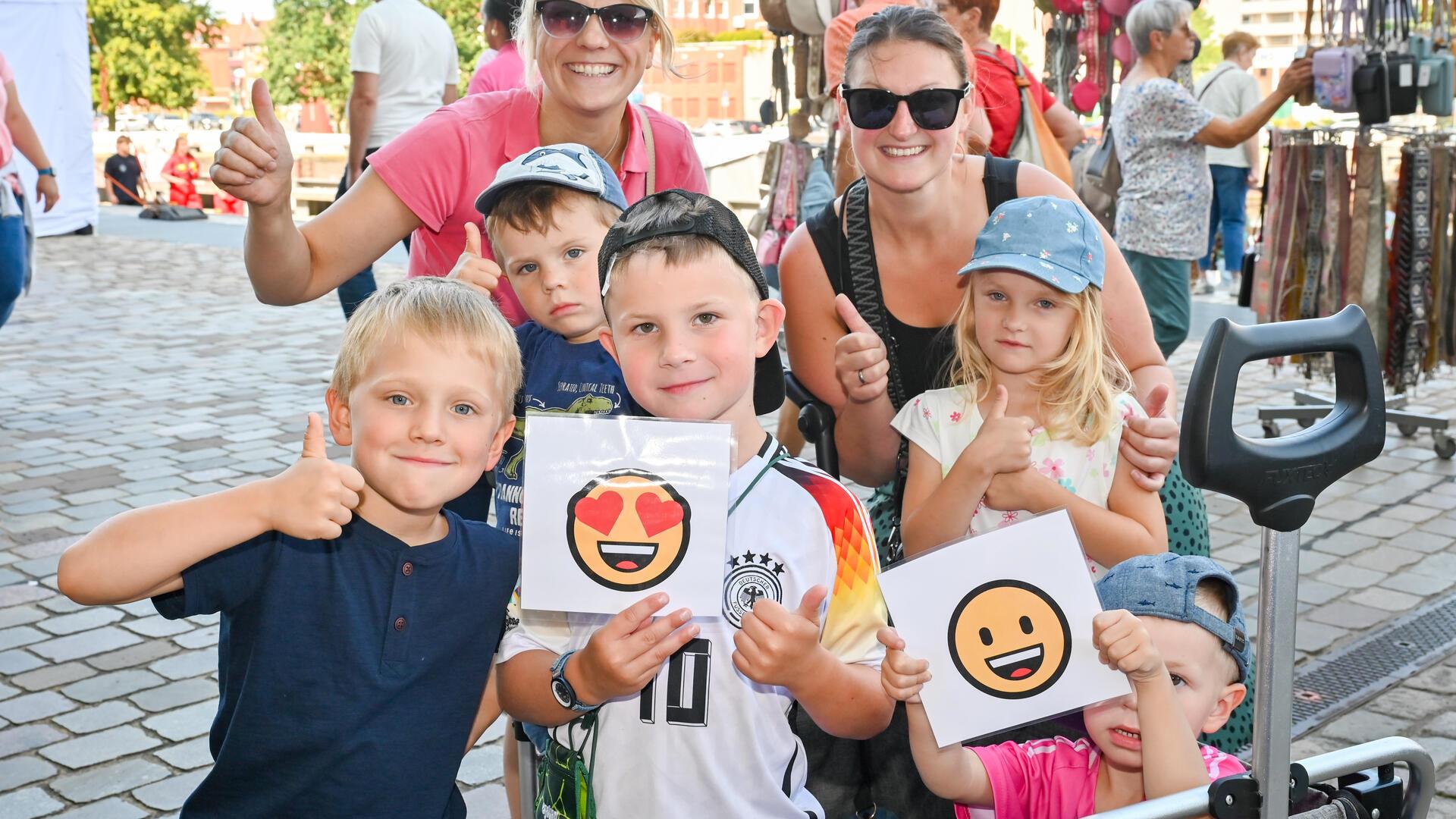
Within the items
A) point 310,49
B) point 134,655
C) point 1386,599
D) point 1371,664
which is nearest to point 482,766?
point 134,655

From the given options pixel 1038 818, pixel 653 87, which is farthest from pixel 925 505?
pixel 653 87

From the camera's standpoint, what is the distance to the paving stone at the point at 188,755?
348cm

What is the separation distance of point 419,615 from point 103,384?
7175 mm

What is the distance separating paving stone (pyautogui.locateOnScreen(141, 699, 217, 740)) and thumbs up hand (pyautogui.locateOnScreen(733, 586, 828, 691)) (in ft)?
7.72

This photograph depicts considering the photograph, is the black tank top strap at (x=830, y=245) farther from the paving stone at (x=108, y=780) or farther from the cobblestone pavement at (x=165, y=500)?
the paving stone at (x=108, y=780)

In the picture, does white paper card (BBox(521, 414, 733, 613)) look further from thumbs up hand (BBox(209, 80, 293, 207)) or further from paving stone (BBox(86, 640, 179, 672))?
paving stone (BBox(86, 640, 179, 672))

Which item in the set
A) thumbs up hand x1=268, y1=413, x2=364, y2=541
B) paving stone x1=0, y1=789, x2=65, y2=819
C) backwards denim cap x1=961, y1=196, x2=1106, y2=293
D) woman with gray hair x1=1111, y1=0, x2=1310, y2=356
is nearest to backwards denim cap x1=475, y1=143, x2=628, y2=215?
backwards denim cap x1=961, y1=196, x2=1106, y2=293

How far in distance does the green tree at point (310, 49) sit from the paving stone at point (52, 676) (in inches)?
2160

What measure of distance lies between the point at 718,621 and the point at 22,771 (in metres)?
2.37

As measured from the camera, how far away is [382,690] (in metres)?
1.94

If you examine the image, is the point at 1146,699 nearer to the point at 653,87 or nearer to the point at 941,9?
the point at 941,9

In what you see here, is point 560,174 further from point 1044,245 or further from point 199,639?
point 199,639

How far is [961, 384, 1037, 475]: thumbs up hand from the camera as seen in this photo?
7.78 feet

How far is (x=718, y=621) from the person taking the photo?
6.52 ft
